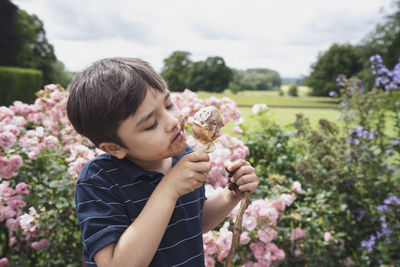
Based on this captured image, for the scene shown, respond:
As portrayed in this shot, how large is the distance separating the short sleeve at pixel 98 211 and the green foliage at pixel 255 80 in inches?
1368

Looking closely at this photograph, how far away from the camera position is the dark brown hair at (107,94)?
815mm

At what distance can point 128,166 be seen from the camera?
0.96 m

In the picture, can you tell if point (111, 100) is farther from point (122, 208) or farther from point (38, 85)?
point (38, 85)

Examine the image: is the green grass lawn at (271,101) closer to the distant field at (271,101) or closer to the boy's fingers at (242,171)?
the distant field at (271,101)

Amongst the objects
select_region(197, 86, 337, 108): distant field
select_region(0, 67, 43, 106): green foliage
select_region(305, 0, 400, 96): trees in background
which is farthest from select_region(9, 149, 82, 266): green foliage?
select_region(305, 0, 400, 96): trees in background

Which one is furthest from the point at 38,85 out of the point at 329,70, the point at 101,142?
the point at 329,70

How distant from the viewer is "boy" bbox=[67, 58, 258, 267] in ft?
2.68

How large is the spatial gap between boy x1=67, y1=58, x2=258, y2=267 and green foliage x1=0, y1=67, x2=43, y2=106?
1538cm

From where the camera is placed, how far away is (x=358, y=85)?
3430mm

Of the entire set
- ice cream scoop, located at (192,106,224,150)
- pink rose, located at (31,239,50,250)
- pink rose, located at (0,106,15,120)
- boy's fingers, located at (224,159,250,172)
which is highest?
ice cream scoop, located at (192,106,224,150)

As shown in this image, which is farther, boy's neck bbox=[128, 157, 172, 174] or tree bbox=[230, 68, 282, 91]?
tree bbox=[230, 68, 282, 91]

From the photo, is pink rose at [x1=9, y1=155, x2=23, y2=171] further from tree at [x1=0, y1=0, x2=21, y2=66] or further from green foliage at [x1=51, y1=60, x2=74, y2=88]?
green foliage at [x1=51, y1=60, x2=74, y2=88]

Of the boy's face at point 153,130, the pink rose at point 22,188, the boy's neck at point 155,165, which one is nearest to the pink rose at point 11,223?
the pink rose at point 22,188

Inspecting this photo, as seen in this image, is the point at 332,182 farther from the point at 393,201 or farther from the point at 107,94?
the point at 107,94
